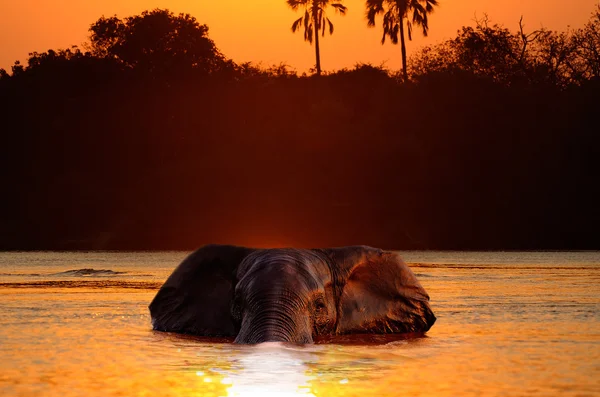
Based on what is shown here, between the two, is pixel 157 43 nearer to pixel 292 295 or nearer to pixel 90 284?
pixel 90 284

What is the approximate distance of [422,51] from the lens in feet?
275

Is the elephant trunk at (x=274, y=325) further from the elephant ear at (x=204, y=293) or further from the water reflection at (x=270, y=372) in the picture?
the elephant ear at (x=204, y=293)

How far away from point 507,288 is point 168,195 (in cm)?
4398

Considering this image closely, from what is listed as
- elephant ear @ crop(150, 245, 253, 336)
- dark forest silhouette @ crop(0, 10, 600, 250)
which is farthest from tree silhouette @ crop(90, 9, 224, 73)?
elephant ear @ crop(150, 245, 253, 336)

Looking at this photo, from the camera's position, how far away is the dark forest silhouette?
6128 cm

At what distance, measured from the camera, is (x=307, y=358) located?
950cm

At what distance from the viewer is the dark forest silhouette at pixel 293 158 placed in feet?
201

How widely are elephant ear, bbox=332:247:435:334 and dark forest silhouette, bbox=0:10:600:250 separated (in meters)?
47.0

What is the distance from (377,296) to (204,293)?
66.4 inches

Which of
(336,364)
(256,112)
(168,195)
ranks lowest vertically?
(336,364)

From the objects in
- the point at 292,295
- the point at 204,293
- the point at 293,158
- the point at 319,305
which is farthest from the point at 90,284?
the point at 293,158

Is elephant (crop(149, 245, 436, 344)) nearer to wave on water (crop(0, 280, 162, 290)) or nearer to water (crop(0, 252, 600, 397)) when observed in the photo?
water (crop(0, 252, 600, 397))

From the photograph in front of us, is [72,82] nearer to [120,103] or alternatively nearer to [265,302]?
[120,103]

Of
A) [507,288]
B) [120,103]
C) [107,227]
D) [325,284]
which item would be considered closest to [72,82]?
[120,103]
